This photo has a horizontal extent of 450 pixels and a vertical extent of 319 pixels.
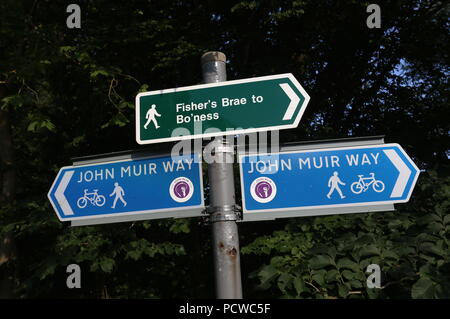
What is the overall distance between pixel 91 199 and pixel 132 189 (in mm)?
214

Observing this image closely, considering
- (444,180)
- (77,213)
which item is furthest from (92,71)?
(444,180)

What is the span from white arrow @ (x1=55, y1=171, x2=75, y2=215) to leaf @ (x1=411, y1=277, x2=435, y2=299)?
1976 mm

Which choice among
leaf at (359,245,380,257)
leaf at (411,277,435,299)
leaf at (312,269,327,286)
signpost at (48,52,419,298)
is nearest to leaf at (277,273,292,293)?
leaf at (312,269,327,286)

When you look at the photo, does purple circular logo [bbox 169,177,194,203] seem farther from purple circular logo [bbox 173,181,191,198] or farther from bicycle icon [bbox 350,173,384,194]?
bicycle icon [bbox 350,173,384,194]

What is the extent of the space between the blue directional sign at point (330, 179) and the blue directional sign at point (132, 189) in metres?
0.25

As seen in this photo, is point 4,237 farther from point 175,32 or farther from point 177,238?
point 175,32

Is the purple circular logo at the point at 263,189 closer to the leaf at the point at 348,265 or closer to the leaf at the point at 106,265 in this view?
the leaf at the point at 348,265

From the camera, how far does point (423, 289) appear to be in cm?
227

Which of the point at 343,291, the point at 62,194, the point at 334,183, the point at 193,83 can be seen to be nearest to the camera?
the point at 334,183

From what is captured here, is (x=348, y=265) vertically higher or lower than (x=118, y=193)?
lower

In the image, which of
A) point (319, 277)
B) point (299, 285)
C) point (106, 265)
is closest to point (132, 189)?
point (299, 285)

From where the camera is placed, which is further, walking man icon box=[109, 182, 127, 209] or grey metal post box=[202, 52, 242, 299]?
walking man icon box=[109, 182, 127, 209]

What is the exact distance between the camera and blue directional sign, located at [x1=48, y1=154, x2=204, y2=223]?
1752 millimetres

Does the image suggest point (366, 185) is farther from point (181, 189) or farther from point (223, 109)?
point (181, 189)
